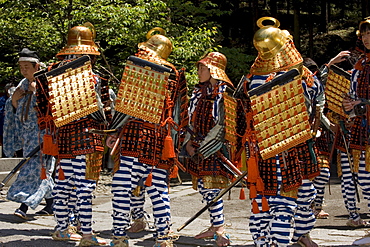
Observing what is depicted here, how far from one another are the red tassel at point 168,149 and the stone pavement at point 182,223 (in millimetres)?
944

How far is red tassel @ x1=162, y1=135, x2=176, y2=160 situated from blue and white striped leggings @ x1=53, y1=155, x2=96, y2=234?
0.85m

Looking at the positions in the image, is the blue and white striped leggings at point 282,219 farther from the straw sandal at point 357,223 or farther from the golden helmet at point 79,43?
the golden helmet at point 79,43

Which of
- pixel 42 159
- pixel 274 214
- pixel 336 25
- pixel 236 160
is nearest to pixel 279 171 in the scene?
pixel 274 214

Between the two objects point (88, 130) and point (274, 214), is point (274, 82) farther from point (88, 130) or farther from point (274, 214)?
point (88, 130)

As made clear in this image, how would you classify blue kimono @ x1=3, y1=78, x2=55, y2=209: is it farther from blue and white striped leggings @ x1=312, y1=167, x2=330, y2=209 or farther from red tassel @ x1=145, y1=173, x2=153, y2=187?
blue and white striped leggings @ x1=312, y1=167, x2=330, y2=209

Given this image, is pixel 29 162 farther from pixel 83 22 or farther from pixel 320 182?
pixel 83 22

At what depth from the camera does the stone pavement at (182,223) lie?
5441mm

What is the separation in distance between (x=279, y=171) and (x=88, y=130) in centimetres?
199

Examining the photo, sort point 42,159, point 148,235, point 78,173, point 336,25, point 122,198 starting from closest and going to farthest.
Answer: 1. point 122,198
2. point 78,173
3. point 148,235
4. point 42,159
5. point 336,25

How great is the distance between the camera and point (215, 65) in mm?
5535

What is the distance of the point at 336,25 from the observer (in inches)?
1075

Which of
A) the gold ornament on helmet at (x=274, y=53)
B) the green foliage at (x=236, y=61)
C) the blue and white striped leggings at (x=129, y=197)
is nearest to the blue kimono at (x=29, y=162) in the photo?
the blue and white striped leggings at (x=129, y=197)

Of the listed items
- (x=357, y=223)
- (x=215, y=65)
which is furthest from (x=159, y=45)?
(x=357, y=223)

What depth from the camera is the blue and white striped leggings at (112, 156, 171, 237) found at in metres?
4.84
